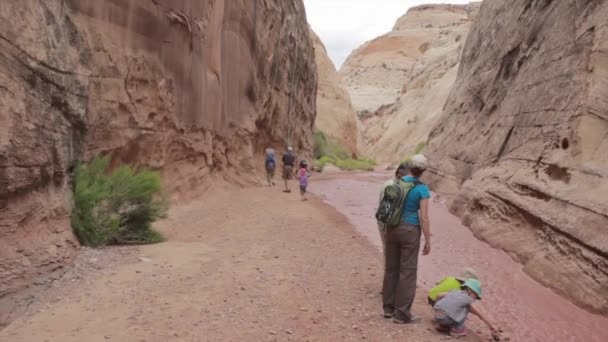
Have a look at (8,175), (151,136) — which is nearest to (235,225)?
(151,136)

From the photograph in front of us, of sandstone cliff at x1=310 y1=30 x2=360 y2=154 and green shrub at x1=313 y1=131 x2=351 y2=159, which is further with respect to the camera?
sandstone cliff at x1=310 y1=30 x2=360 y2=154

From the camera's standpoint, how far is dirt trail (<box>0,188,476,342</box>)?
3975 millimetres

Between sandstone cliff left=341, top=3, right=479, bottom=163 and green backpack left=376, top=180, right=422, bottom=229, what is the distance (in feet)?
106

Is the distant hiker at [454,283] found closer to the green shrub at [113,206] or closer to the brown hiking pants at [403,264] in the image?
the brown hiking pants at [403,264]

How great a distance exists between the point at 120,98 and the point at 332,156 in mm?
30525

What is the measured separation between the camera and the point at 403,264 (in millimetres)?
4434

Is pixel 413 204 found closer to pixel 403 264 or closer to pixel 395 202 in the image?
pixel 395 202

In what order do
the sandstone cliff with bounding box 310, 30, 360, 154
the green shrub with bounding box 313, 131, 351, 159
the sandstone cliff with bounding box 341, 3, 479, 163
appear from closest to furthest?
the green shrub with bounding box 313, 131, 351, 159 < the sandstone cliff with bounding box 341, 3, 479, 163 < the sandstone cliff with bounding box 310, 30, 360, 154

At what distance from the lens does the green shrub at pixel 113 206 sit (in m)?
6.12

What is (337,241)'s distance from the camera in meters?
8.18

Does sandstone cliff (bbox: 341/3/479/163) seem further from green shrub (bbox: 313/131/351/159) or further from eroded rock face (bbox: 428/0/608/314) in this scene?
eroded rock face (bbox: 428/0/608/314)

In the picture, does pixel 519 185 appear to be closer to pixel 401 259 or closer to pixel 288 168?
pixel 401 259

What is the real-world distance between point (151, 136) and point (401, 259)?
6909mm

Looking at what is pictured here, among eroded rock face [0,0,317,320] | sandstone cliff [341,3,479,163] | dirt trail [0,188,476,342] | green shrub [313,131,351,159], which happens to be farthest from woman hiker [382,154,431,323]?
sandstone cliff [341,3,479,163]
